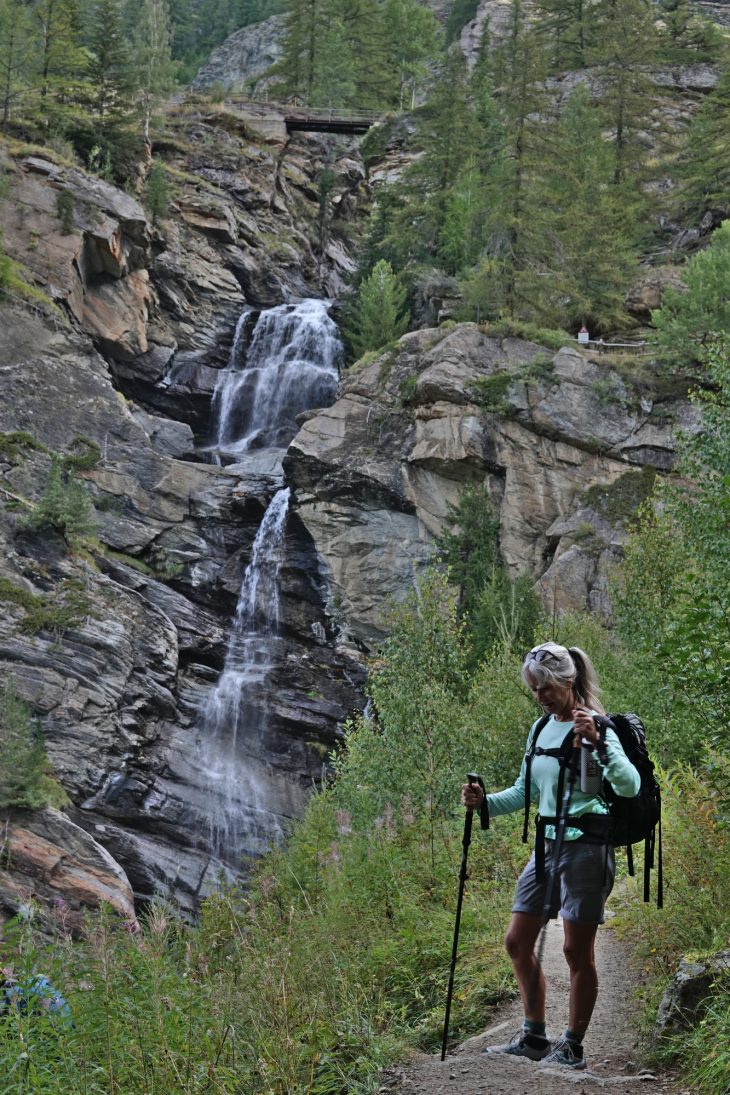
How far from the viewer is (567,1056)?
4742 mm

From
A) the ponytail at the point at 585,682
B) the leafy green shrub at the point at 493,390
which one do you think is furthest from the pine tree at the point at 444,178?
the ponytail at the point at 585,682

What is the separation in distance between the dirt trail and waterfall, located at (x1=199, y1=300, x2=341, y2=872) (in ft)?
54.5

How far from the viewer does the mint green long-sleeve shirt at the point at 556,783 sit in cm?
446

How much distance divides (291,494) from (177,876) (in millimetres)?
13932

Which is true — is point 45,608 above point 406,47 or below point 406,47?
below

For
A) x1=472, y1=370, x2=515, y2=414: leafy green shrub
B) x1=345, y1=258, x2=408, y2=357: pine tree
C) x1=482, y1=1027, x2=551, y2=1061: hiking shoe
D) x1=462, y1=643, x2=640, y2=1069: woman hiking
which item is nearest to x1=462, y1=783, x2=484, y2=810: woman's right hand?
x1=462, y1=643, x2=640, y2=1069: woman hiking

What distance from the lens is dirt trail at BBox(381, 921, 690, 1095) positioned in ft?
14.8

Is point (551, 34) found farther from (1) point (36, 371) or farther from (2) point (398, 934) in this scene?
(2) point (398, 934)

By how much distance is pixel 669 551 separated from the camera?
17000 mm

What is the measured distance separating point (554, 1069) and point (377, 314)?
35081 mm

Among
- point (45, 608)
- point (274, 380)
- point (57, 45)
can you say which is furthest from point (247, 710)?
point (57, 45)

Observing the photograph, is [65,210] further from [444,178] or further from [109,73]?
[444,178]

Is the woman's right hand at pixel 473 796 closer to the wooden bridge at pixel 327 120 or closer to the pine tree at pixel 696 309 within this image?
the pine tree at pixel 696 309

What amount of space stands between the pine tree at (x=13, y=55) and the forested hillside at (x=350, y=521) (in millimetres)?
177
